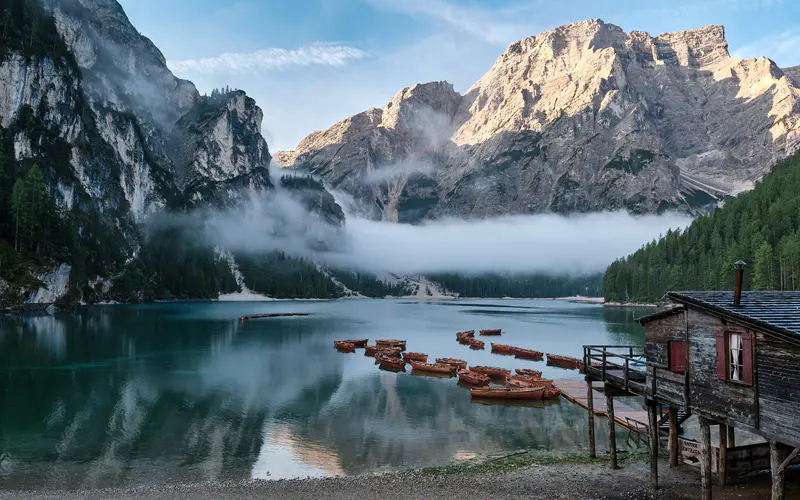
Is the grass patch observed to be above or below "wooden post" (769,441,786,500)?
below

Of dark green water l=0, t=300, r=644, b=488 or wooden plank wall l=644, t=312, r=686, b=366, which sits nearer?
wooden plank wall l=644, t=312, r=686, b=366

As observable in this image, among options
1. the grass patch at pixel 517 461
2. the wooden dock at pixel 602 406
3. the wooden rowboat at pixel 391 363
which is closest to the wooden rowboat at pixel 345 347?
the wooden rowboat at pixel 391 363

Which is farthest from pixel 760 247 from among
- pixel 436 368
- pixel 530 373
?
pixel 436 368

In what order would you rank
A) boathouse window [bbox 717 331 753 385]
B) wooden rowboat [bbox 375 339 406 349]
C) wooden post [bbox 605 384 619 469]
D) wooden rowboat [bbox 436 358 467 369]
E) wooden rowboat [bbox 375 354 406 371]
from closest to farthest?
boathouse window [bbox 717 331 753 385], wooden post [bbox 605 384 619 469], wooden rowboat [bbox 436 358 467 369], wooden rowboat [bbox 375 354 406 371], wooden rowboat [bbox 375 339 406 349]

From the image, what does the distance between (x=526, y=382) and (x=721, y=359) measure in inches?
1684

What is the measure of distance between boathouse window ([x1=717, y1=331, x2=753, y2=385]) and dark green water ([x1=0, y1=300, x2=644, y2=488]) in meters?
20.3

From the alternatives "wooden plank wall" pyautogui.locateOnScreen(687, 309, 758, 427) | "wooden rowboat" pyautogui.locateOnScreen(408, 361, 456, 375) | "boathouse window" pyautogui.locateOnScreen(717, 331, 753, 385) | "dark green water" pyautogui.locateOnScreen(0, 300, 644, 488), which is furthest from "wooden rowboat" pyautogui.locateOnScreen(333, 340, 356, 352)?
"boathouse window" pyautogui.locateOnScreen(717, 331, 753, 385)

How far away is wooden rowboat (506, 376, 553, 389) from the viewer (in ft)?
197

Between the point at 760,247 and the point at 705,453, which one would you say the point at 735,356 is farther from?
the point at 760,247

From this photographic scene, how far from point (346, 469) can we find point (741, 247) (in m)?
174

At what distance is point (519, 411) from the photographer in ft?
176

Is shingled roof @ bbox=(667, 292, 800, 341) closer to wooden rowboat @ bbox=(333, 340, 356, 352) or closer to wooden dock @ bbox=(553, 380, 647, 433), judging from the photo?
wooden dock @ bbox=(553, 380, 647, 433)

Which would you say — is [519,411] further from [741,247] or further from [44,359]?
[741,247]

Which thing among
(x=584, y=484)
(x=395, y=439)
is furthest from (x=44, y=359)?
(x=584, y=484)
